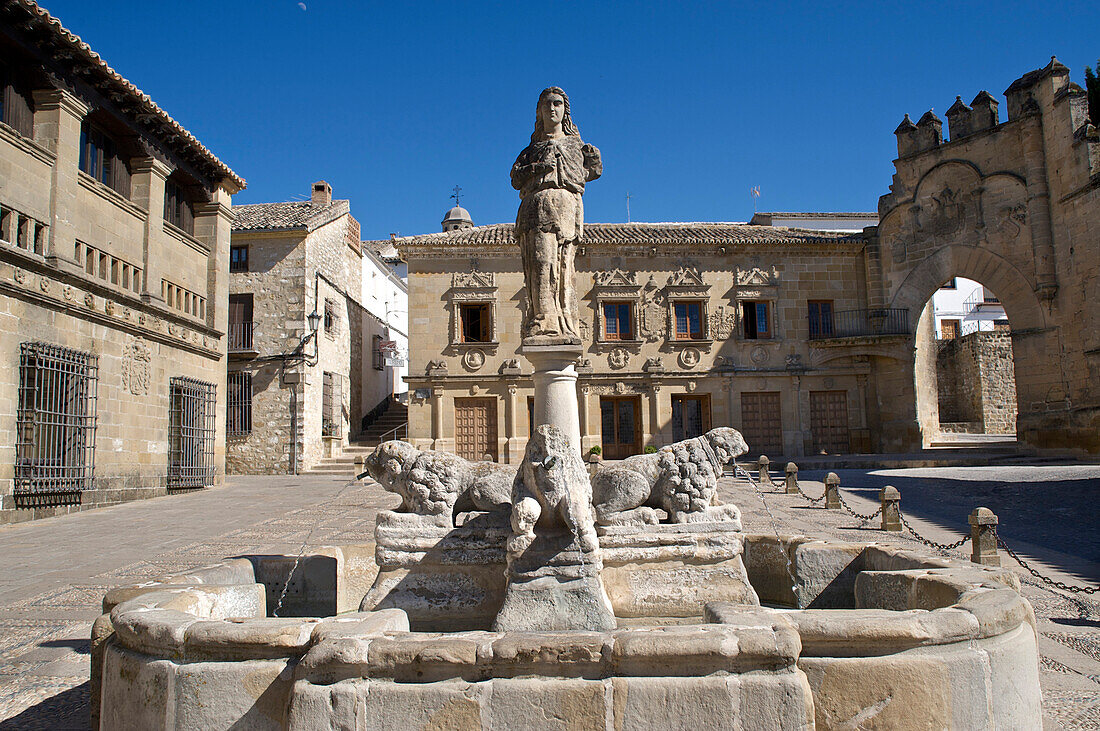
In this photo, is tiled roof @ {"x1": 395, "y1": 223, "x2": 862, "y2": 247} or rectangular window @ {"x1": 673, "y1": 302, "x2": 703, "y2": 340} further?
rectangular window @ {"x1": 673, "y1": 302, "x2": 703, "y2": 340}

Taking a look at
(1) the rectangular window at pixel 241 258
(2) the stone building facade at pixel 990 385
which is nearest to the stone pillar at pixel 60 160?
(1) the rectangular window at pixel 241 258

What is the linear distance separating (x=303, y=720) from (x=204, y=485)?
15919mm

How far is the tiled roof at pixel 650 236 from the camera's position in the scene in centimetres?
2322

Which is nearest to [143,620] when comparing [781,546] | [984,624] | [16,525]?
[984,624]

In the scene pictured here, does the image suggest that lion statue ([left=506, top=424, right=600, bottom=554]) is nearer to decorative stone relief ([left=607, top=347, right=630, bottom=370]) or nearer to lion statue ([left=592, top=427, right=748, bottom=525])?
lion statue ([left=592, top=427, right=748, bottom=525])

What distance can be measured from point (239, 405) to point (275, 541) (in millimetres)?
14295

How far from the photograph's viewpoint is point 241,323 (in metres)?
22.3

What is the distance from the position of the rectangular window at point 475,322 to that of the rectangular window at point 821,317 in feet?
35.4

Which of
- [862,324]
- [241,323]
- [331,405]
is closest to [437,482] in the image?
[241,323]

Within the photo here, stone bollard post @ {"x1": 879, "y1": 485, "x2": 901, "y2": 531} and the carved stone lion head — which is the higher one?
the carved stone lion head

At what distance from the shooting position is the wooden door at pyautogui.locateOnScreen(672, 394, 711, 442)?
23438 millimetres

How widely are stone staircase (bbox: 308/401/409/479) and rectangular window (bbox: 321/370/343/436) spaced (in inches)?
33.8

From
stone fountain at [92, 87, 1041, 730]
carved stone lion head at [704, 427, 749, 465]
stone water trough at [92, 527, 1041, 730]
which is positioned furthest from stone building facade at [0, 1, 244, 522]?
carved stone lion head at [704, 427, 749, 465]

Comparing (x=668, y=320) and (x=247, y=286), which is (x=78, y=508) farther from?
(x=668, y=320)
